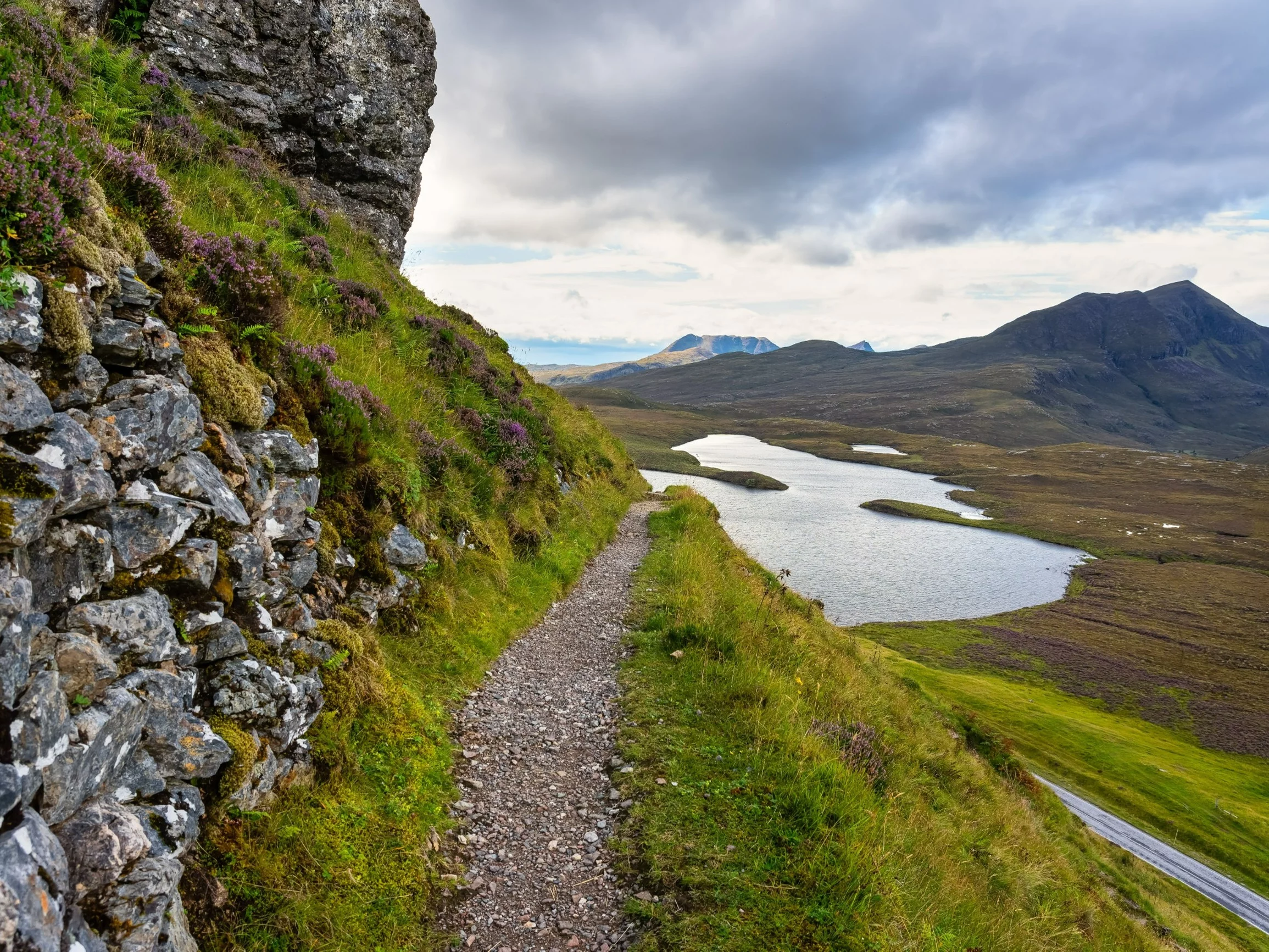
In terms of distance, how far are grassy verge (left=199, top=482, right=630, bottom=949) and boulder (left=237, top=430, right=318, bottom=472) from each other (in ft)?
Answer: 8.29

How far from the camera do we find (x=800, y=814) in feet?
25.1

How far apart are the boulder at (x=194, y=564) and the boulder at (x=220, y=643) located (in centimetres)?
40

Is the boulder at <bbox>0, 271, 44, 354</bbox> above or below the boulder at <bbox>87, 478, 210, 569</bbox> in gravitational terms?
above

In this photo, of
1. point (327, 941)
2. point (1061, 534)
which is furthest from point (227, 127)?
point (1061, 534)

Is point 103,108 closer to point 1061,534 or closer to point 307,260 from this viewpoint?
point 307,260

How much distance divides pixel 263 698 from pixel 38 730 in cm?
240

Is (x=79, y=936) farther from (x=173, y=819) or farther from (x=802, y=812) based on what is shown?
(x=802, y=812)

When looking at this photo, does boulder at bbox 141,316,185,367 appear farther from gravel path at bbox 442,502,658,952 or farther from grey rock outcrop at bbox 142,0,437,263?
grey rock outcrop at bbox 142,0,437,263

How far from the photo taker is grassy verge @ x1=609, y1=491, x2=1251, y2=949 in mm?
6414

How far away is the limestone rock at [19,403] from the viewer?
164 inches

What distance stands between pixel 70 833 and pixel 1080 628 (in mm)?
89138

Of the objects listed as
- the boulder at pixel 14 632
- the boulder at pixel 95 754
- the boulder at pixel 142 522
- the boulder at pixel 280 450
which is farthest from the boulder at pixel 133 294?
the boulder at pixel 95 754

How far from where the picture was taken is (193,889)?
15.2ft

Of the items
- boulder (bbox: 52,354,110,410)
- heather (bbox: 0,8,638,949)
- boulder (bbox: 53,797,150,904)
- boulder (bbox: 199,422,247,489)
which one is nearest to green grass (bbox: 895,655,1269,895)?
heather (bbox: 0,8,638,949)
